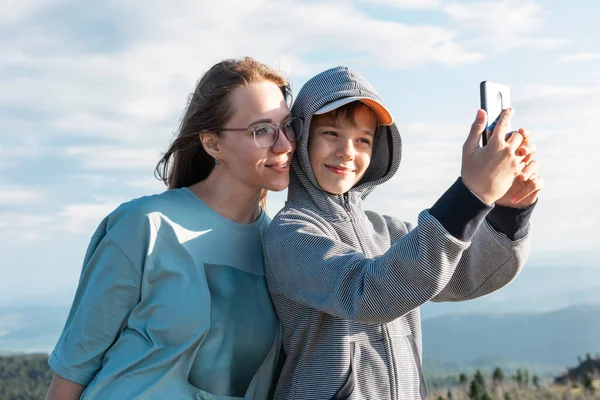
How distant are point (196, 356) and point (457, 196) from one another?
133 cm

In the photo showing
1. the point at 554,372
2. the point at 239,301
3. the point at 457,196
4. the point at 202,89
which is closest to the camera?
the point at 457,196

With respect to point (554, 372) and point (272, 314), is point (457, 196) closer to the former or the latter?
point (272, 314)

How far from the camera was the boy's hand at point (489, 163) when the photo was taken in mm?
2678

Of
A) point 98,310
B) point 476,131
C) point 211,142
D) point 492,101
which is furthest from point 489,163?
point 98,310

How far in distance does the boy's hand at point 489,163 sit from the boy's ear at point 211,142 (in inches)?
52.8

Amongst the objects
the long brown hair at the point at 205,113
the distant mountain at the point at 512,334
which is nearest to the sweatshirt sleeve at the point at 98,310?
the long brown hair at the point at 205,113

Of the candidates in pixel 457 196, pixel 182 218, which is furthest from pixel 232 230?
pixel 457 196

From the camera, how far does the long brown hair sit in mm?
3730

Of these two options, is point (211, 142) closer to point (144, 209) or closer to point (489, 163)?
point (144, 209)

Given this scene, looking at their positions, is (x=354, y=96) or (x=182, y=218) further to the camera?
(x=182, y=218)

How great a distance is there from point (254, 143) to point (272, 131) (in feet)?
0.29

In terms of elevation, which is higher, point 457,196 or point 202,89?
point 202,89

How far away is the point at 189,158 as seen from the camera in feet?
12.9

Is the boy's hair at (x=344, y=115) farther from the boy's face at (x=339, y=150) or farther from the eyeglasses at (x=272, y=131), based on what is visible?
the eyeglasses at (x=272, y=131)
